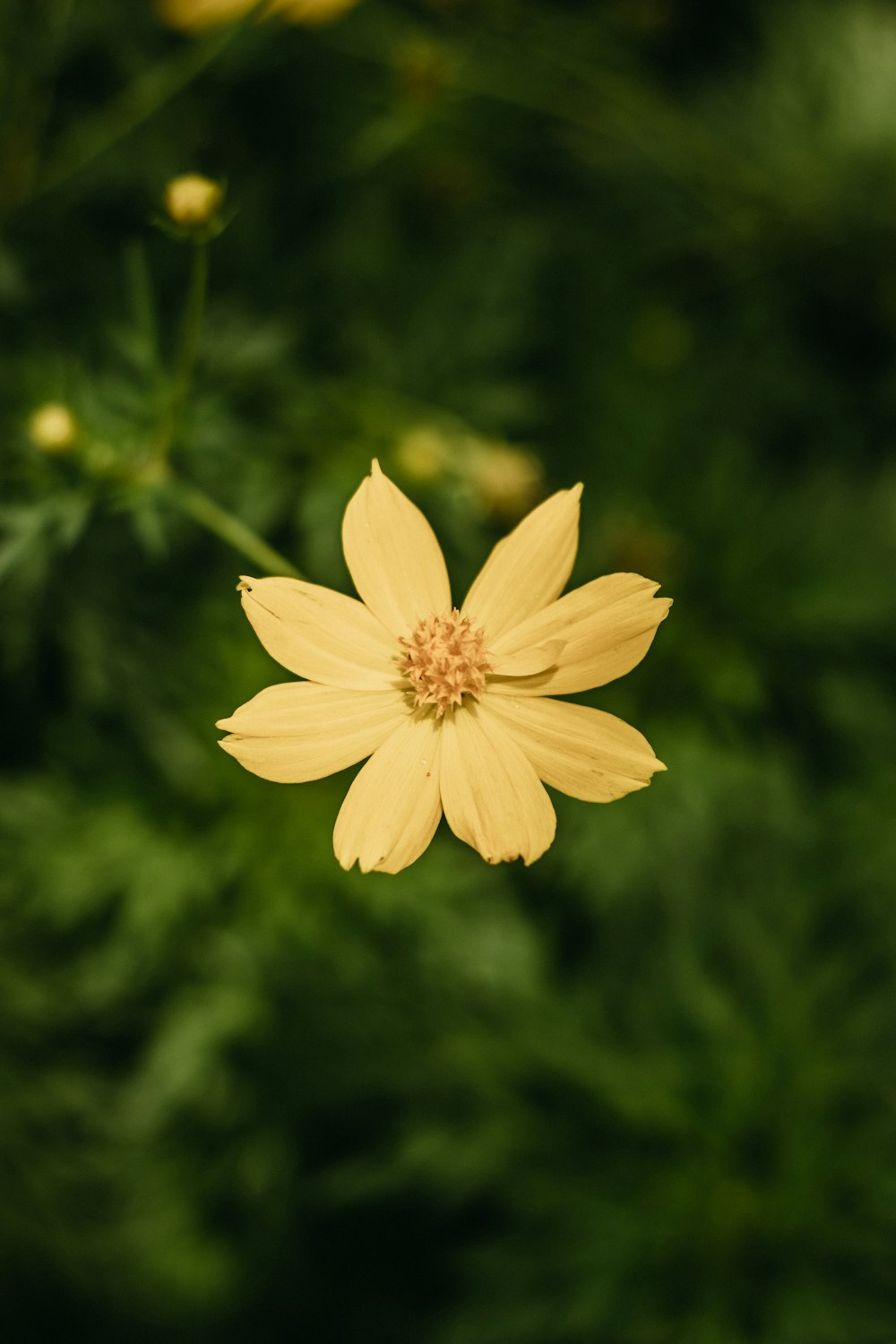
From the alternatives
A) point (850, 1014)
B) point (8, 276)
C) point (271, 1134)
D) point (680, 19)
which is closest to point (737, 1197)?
point (850, 1014)

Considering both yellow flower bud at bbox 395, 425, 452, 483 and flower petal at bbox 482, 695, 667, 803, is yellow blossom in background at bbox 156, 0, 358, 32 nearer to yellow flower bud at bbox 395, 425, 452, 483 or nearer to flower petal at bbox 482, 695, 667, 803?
yellow flower bud at bbox 395, 425, 452, 483

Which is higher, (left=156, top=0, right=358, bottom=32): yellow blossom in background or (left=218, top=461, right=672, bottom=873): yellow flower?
(left=156, top=0, right=358, bottom=32): yellow blossom in background

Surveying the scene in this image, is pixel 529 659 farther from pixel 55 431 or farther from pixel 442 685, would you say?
pixel 55 431

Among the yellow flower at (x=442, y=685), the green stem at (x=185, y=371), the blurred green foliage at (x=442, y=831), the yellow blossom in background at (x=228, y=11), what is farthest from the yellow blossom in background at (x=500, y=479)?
the yellow blossom in background at (x=228, y=11)

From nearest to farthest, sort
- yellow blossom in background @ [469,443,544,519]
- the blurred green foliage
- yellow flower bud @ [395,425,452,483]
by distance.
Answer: yellow flower bud @ [395,425,452,483], yellow blossom in background @ [469,443,544,519], the blurred green foliage

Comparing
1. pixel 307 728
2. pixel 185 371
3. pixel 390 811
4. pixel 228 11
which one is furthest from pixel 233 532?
pixel 228 11

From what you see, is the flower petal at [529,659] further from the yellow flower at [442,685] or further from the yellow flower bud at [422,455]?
the yellow flower bud at [422,455]

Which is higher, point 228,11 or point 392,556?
point 228,11

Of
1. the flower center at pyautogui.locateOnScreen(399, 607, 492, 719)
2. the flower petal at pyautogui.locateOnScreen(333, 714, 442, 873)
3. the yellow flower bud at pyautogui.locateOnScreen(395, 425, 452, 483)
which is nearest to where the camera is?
the flower petal at pyautogui.locateOnScreen(333, 714, 442, 873)

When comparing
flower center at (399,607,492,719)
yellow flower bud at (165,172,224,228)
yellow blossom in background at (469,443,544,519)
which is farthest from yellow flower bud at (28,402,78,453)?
yellow blossom in background at (469,443,544,519)
